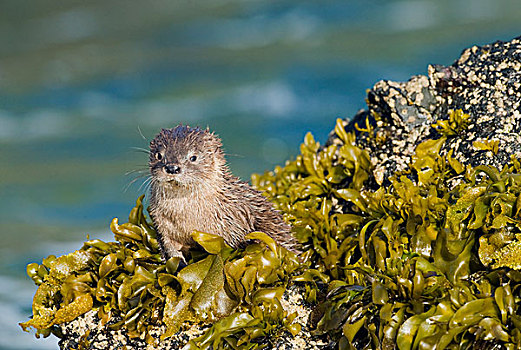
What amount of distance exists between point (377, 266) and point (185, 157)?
121 cm

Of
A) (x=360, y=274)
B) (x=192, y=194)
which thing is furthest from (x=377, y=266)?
(x=192, y=194)

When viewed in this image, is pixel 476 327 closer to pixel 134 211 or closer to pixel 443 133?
pixel 443 133

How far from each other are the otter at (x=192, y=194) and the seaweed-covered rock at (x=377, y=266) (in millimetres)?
122

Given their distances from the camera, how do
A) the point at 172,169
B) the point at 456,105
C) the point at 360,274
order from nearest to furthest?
the point at 172,169
the point at 360,274
the point at 456,105

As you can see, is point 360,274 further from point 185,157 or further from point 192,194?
point 185,157

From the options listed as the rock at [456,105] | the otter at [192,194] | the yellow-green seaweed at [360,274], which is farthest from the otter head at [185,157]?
the rock at [456,105]

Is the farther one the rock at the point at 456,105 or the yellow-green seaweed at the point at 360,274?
the rock at the point at 456,105

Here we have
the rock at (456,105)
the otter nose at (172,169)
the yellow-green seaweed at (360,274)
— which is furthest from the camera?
the rock at (456,105)

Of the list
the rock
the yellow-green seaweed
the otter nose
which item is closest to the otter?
the otter nose

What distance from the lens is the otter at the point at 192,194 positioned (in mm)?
2848

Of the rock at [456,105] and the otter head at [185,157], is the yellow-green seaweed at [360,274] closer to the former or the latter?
the rock at [456,105]

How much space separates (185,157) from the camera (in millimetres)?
2846

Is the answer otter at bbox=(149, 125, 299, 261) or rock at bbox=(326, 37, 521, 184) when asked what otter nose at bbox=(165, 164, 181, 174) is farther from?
rock at bbox=(326, 37, 521, 184)

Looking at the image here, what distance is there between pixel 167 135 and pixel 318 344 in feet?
4.69
